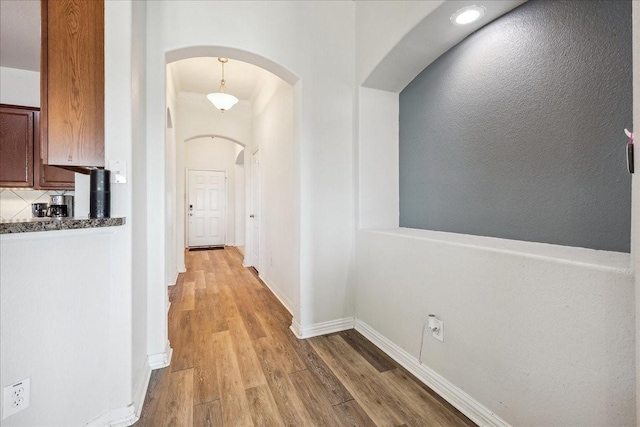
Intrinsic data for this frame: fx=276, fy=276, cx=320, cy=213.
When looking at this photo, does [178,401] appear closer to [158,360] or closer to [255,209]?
[158,360]

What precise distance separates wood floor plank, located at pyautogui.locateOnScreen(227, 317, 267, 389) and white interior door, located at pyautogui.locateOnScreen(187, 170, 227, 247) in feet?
17.9

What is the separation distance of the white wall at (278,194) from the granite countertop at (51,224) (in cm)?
143

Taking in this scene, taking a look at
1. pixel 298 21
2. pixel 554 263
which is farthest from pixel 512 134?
pixel 298 21

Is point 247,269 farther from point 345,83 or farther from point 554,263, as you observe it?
point 554,263

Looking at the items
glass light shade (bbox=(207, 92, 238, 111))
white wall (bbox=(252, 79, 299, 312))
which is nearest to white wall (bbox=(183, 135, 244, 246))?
white wall (bbox=(252, 79, 299, 312))

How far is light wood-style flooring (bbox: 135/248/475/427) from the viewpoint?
1.48m

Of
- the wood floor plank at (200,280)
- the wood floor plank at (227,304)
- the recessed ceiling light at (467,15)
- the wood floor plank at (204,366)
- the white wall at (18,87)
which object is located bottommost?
the wood floor plank at (204,366)

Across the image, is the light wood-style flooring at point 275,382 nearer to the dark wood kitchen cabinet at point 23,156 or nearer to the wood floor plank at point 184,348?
the wood floor plank at point 184,348

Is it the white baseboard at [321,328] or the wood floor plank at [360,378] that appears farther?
the white baseboard at [321,328]

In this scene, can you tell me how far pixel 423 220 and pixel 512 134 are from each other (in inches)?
35.4

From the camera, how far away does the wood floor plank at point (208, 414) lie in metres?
1.44

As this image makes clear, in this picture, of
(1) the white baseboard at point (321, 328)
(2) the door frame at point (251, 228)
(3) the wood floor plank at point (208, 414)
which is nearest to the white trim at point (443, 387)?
(1) the white baseboard at point (321, 328)

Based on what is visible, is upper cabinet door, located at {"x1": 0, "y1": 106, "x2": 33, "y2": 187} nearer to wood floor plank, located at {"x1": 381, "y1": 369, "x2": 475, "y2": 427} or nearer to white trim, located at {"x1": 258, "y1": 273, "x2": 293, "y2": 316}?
white trim, located at {"x1": 258, "y1": 273, "x2": 293, "y2": 316}

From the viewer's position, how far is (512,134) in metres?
1.65
